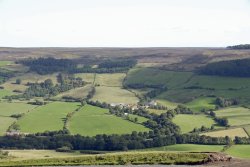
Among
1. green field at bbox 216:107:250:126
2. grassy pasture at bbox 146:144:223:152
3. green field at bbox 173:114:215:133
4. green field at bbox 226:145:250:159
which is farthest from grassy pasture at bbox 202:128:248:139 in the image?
grassy pasture at bbox 146:144:223:152

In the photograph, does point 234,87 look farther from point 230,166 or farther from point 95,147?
point 230,166

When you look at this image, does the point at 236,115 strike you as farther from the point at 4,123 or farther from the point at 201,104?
the point at 4,123

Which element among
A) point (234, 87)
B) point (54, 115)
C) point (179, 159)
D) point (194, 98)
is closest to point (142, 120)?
point (54, 115)

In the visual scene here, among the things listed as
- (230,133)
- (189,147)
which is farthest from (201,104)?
(189,147)

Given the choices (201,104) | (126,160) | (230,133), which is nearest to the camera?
(126,160)

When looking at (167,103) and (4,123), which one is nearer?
(4,123)

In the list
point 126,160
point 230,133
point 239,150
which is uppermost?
point 126,160

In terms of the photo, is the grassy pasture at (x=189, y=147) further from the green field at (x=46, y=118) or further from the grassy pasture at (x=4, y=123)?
the grassy pasture at (x=4, y=123)
